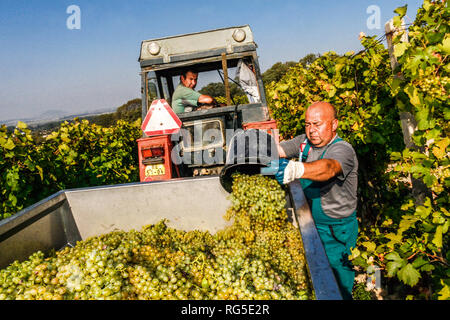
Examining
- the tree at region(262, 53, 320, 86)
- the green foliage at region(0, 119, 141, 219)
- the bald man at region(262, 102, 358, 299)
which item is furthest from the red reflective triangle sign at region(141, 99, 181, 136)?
the tree at region(262, 53, 320, 86)

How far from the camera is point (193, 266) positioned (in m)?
1.93

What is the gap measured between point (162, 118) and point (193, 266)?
2334 millimetres

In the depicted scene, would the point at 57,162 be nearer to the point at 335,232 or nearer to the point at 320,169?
the point at 320,169

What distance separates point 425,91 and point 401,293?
123 inches

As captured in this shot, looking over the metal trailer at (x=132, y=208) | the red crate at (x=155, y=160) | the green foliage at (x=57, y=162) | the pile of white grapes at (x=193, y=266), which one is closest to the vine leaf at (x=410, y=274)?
the pile of white grapes at (x=193, y=266)

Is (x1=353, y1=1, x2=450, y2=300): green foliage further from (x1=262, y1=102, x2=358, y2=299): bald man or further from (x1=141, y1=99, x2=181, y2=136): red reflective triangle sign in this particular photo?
(x1=141, y1=99, x2=181, y2=136): red reflective triangle sign

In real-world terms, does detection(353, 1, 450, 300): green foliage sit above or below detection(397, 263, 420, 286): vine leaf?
above

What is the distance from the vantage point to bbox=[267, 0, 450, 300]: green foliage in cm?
163

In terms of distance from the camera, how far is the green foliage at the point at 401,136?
1.63 meters

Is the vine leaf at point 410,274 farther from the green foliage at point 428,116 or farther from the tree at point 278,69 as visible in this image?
the tree at point 278,69

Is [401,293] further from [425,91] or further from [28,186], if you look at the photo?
[28,186]

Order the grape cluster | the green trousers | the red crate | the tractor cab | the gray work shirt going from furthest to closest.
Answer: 1. the tractor cab
2. the red crate
3. the green trousers
4. the gray work shirt
5. the grape cluster

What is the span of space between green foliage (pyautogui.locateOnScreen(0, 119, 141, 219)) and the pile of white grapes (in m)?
1.71

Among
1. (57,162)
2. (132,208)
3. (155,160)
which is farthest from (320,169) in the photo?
(57,162)
